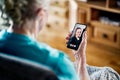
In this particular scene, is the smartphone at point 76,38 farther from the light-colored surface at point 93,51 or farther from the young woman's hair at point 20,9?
the light-colored surface at point 93,51

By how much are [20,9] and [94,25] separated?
219 cm

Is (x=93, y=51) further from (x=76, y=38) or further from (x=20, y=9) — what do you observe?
(x=20, y=9)

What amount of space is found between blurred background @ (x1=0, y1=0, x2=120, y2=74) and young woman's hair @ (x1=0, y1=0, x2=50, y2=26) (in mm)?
1768

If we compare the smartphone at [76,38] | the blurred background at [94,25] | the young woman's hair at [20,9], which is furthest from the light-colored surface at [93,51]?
the young woman's hair at [20,9]

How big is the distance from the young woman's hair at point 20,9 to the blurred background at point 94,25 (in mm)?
1768

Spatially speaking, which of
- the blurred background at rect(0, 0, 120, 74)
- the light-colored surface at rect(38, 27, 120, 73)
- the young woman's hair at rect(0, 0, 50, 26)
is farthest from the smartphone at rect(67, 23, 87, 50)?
the blurred background at rect(0, 0, 120, 74)

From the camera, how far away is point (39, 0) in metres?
1.07

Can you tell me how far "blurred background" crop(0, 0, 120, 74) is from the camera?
2970 mm

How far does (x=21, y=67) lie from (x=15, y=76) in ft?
0.16

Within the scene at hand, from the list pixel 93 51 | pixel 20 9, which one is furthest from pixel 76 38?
pixel 93 51

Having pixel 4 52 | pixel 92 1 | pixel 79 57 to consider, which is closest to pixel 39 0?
pixel 4 52

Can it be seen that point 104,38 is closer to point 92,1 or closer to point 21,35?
point 92,1

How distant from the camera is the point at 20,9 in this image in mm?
1053

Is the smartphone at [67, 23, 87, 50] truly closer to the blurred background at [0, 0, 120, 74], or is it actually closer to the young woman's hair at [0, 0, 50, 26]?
the young woman's hair at [0, 0, 50, 26]
